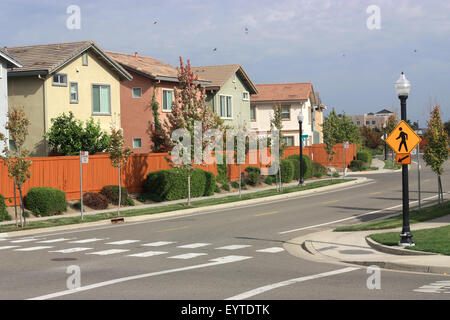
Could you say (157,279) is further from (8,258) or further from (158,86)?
(158,86)

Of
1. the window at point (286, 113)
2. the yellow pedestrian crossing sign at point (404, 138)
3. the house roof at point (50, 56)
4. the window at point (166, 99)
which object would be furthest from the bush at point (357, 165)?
the yellow pedestrian crossing sign at point (404, 138)

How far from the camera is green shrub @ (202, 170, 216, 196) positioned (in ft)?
120

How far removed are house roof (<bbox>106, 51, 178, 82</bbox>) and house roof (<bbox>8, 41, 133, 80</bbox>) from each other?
4.19m

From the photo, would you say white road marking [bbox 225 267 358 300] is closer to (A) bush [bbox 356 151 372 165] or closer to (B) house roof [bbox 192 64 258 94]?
(B) house roof [bbox 192 64 258 94]

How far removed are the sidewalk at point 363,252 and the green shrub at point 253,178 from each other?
20.8 metres

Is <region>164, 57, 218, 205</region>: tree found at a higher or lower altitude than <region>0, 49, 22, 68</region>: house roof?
lower

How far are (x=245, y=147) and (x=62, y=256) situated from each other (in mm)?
26867

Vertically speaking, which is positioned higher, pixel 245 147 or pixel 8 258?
pixel 245 147

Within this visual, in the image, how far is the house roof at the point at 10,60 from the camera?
3094 centimetres

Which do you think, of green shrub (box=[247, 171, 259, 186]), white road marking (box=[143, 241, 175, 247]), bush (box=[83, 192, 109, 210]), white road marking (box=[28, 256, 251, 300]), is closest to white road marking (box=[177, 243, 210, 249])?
white road marking (box=[143, 241, 175, 247])

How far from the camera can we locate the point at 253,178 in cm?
4147
